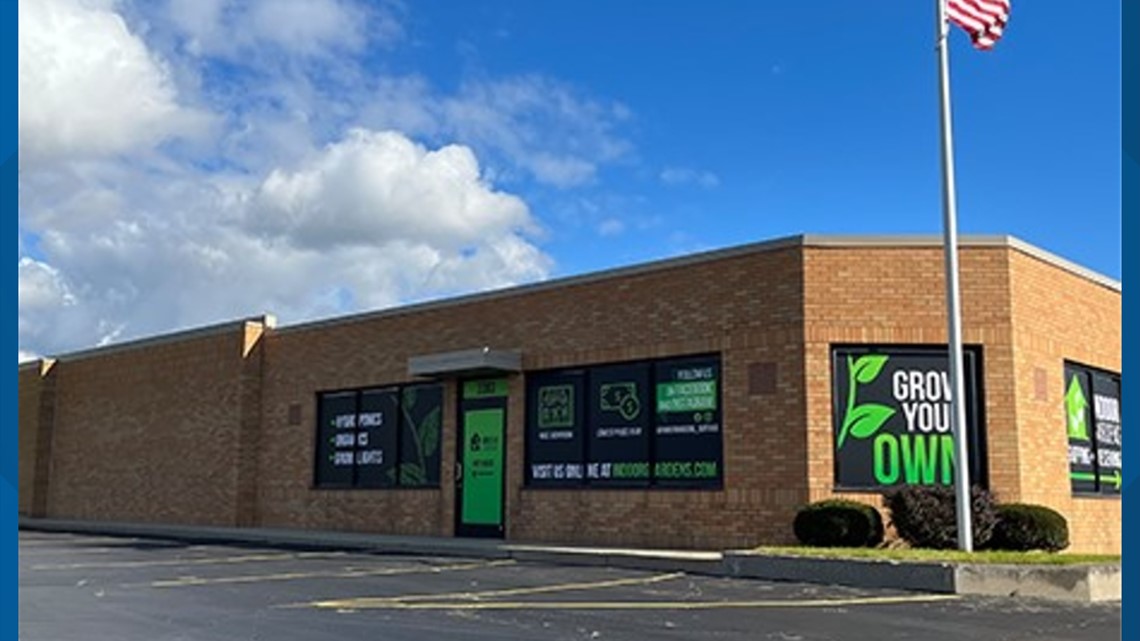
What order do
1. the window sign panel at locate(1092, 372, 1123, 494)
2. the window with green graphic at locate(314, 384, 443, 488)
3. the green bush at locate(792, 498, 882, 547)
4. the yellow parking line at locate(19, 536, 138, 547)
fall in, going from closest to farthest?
the green bush at locate(792, 498, 882, 547) → the window sign panel at locate(1092, 372, 1123, 494) → the yellow parking line at locate(19, 536, 138, 547) → the window with green graphic at locate(314, 384, 443, 488)

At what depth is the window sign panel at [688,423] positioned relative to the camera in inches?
750

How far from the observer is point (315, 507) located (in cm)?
2511

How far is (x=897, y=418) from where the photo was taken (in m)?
18.2

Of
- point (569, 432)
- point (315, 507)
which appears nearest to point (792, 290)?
point (569, 432)

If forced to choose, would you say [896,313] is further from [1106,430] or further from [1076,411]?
[1106,430]

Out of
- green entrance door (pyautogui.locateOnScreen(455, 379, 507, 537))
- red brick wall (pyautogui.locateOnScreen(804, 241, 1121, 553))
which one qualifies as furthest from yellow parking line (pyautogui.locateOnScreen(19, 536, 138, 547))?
red brick wall (pyautogui.locateOnScreen(804, 241, 1121, 553))

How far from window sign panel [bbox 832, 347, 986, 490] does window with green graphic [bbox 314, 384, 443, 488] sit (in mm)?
8360

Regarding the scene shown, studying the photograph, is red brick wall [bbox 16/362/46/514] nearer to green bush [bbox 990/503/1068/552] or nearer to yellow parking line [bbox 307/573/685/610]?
yellow parking line [bbox 307/573/685/610]

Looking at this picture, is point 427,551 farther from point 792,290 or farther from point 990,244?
point 990,244

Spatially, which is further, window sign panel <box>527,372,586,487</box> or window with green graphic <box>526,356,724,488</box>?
Result: window sign panel <box>527,372,586,487</box>

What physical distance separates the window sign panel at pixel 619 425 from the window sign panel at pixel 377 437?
518cm

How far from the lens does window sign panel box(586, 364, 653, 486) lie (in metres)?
19.9

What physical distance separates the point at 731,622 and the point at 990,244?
991 centimetres

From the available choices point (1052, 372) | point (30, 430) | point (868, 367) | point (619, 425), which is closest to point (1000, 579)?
point (868, 367)
